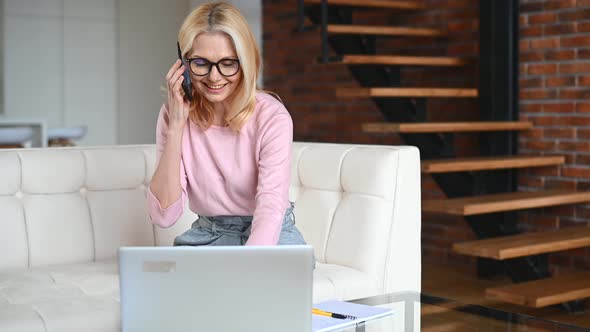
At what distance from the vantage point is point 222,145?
2.15 metres

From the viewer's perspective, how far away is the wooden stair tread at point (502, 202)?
3.71 meters

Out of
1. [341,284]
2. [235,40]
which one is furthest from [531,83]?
[235,40]

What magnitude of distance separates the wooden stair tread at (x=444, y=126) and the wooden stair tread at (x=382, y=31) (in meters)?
0.57

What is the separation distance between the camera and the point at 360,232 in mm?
2553

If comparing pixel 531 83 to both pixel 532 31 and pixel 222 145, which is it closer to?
pixel 532 31

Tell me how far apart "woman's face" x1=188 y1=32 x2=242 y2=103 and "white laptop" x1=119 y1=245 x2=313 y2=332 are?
75cm

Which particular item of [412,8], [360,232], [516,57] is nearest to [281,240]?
[360,232]

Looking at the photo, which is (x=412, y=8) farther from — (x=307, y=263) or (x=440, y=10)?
(x=307, y=263)

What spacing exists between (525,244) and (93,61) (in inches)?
184

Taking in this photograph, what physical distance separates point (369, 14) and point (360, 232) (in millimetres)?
3071

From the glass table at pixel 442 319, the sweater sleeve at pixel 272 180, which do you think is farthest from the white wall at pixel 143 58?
the glass table at pixel 442 319

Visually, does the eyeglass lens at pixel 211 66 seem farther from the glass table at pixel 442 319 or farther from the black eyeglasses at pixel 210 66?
the glass table at pixel 442 319

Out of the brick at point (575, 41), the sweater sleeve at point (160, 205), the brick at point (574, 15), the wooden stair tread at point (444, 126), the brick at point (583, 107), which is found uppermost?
the brick at point (574, 15)

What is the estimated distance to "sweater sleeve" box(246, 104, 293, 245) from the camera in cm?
195
